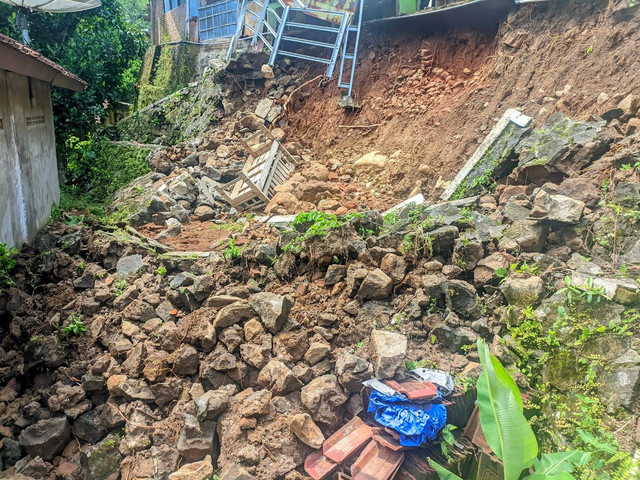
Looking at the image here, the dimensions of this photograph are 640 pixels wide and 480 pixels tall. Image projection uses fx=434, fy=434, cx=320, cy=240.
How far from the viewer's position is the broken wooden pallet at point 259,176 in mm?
7918

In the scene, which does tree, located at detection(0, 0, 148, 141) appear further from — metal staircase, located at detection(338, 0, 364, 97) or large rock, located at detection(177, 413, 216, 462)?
large rock, located at detection(177, 413, 216, 462)

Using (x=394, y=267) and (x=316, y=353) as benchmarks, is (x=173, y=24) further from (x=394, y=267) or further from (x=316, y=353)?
(x=316, y=353)

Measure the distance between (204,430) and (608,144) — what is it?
5.02m

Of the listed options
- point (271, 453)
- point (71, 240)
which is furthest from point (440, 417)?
point (71, 240)

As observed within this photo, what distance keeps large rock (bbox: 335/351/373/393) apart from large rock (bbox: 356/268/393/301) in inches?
32.6

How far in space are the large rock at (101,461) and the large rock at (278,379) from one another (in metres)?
1.26

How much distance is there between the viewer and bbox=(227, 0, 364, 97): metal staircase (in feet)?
33.3

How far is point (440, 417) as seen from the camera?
301cm

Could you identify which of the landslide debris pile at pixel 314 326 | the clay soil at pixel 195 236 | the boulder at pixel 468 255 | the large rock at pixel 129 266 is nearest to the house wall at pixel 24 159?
the landslide debris pile at pixel 314 326

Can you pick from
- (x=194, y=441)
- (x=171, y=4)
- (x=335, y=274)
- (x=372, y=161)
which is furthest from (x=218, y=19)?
(x=194, y=441)

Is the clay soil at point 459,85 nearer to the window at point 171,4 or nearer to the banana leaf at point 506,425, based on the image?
the banana leaf at point 506,425

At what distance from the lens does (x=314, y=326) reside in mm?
3971

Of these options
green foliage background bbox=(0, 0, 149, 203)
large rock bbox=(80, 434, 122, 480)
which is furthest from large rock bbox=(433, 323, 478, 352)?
green foliage background bbox=(0, 0, 149, 203)

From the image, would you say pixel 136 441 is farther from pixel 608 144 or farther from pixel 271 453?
pixel 608 144
